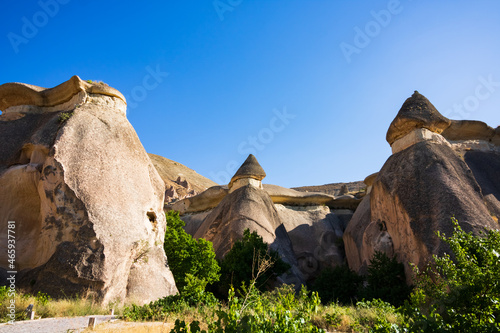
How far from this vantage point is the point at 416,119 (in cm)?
1303

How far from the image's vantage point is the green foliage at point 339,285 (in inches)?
461

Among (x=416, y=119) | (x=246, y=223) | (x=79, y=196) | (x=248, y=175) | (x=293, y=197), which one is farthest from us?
(x=293, y=197)

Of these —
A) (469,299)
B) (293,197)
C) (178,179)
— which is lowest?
(469,299)

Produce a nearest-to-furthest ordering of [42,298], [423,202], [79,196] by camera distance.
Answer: [42,298] < [79,196] < [423,202]

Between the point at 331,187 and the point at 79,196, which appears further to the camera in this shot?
the point at 331,187

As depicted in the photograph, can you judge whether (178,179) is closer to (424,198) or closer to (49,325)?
(424,198)

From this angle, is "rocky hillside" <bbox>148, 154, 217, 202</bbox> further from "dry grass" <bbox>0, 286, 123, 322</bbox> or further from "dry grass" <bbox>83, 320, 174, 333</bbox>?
"dry grass" <bbox>83, 320, 174, 333</bbox>

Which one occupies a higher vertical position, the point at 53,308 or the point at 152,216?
the point at 152,216

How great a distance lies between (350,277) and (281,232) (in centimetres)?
456

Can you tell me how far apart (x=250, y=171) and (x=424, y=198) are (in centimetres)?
872

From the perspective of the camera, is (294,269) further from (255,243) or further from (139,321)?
(139,321)

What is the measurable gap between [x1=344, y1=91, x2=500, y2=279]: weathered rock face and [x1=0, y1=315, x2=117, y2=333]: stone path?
27.5ft

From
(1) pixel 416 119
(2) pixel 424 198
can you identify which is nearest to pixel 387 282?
(2) pixel 424 198

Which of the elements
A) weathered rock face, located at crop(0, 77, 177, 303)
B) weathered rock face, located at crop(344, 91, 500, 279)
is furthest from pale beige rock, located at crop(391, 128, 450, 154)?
weathered rock face, located at crop(0, 77, 177, 303)
